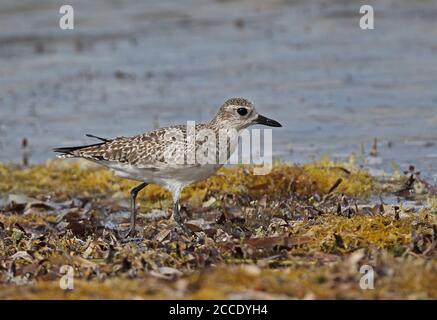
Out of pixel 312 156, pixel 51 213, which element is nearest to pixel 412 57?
pixel 312 156

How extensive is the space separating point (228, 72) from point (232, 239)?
9.16 metres

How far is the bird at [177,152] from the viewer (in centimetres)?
845

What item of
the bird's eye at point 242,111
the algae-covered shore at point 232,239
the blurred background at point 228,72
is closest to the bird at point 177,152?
the bird's eye at point 242,111

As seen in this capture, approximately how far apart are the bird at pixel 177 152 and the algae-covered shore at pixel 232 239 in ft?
1.40

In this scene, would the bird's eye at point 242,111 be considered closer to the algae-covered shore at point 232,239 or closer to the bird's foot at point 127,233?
the algae-covered shore at point 232,239

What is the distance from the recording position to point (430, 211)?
8.57m

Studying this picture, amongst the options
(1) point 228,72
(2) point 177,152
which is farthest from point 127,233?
A: (1) point 228,72

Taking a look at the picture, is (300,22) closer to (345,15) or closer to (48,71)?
(345,15)

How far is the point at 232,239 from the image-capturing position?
295 inches

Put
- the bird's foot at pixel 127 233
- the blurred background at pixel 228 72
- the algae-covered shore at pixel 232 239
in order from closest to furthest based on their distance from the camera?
the algae-covered shore at pixel 232 239 → the bird's foot at pixel 127 233 → the blurred background at pixel 228 72

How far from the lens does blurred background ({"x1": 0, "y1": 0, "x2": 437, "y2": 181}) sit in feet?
42.7

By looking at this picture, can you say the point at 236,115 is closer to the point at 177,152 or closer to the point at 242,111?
the point at 242,111

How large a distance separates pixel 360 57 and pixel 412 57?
0.90m

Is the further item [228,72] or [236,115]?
[228,72]
